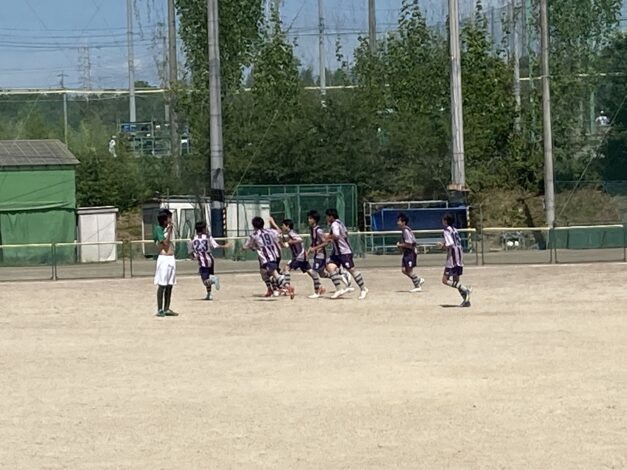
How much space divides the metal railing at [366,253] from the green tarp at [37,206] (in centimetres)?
765

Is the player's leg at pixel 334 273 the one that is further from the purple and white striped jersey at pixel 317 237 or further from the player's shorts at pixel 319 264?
the player's shorts at pixel 319 264

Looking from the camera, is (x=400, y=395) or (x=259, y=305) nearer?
(x=400, y=395)

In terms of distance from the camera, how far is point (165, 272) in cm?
2056

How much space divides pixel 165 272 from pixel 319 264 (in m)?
5.23

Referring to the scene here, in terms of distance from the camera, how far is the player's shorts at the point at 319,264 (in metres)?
24.9

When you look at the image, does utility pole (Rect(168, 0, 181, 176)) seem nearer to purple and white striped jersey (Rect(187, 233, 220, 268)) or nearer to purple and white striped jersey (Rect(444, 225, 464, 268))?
purple and white striped jersey (Rect(187, 233, 220, 268))

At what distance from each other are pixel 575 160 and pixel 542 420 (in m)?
46.3

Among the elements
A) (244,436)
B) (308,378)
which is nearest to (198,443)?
(244,436)

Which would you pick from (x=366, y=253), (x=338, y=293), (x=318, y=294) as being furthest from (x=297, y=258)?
(x=366, y=253)

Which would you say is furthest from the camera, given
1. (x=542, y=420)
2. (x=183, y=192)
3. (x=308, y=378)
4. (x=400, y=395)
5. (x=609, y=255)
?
(x=183, y=192)

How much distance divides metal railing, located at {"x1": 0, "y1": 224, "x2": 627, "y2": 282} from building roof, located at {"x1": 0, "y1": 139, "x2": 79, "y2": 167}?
30.7 ft

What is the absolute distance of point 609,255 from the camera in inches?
1367

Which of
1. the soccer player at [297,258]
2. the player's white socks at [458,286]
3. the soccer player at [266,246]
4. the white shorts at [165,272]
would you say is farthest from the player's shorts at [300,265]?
the white shorts at [165,272]

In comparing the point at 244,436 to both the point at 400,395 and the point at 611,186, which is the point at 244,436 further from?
the point at 611,186
